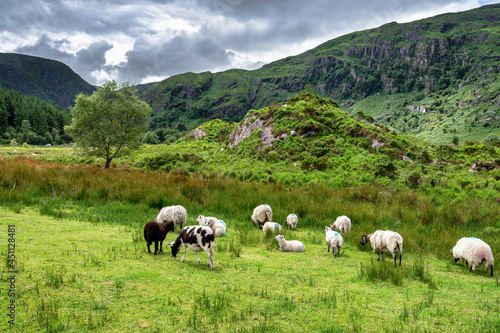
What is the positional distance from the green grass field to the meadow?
0.07 feet

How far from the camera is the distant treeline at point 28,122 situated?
303 feet

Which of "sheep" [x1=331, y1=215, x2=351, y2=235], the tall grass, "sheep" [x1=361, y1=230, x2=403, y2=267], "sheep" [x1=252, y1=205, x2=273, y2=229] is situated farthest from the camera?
"sheep" [x1=252, y1=205, x2=273, y2=229]

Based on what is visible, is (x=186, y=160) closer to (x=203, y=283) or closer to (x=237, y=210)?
(x=237, y=210)

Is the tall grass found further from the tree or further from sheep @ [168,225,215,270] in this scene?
the tree

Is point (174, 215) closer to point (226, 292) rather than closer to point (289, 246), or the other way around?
point (289, 246)

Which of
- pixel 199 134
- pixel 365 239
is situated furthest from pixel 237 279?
pixel 199 134

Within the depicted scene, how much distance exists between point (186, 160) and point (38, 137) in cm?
9307

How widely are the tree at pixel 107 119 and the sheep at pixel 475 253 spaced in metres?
28.7

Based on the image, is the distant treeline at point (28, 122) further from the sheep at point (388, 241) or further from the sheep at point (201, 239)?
the sheep at point (388, 241)

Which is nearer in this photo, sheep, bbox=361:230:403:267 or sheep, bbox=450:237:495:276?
sheep, bbox=450:237:495:276

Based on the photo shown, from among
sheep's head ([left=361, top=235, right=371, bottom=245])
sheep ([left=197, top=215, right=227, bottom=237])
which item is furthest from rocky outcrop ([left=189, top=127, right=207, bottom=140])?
sheep's head ([left=361, top=235, right=371, bottom=245])

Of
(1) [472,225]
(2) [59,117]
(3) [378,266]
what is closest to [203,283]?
(3) [378,266]

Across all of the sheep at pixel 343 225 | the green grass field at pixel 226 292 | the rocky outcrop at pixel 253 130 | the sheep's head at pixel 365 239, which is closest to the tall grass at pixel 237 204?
the sheep at pixel 343 225

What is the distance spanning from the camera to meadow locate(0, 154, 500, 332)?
12.0 feet
